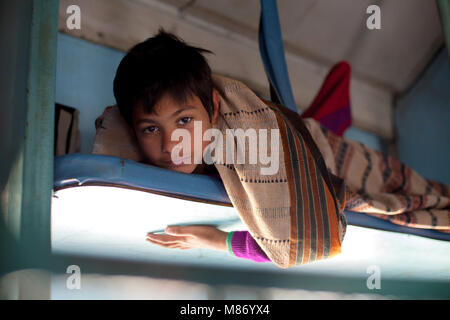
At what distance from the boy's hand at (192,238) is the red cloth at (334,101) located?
0.59 metres

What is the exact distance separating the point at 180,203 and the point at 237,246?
7.0 inches

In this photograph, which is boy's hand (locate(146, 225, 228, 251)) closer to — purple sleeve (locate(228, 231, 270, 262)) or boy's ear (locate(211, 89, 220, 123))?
purple sleeve (locate(228, 231, 270, 262))

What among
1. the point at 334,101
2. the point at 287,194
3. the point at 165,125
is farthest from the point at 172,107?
the point at 334,101

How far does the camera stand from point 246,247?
2.87 feet

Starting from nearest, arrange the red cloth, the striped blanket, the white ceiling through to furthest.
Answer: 1. the striped blanket
2. the red cloth
3. the white ceiling

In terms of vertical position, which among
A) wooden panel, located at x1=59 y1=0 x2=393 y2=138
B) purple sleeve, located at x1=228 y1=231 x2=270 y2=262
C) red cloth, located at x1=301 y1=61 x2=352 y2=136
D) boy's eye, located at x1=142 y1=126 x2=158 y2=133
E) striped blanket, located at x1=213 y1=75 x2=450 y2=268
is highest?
wooden panel, located at x1=59 y1=0 x2=393 y2=138

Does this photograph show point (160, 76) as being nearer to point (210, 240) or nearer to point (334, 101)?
point (210, 240)

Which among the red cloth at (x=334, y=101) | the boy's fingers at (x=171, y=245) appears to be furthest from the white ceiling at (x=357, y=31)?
the boy's fingers at (x=171, y=245)

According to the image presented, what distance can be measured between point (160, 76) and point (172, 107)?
54mm

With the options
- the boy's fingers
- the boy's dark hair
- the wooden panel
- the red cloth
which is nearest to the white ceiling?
the wooden panel

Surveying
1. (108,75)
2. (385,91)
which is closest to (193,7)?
(108,75)

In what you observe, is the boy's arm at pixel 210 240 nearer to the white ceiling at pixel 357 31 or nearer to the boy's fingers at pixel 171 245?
the boy's fingers at pixel 171 245

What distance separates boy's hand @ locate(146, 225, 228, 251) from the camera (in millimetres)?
854
